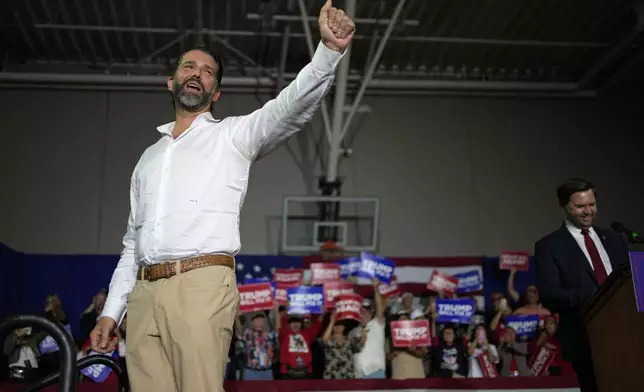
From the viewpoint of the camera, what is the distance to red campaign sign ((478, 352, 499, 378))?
5803 mm

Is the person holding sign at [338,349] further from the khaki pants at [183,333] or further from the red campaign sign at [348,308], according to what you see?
the khaki pants at [183,333]

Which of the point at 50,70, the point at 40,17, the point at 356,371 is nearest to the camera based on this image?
the point at 356,371

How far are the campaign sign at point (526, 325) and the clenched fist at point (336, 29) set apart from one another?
494 centimetres

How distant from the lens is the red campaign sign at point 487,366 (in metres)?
5.80

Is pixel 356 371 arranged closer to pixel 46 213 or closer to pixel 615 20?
pixel 46 213

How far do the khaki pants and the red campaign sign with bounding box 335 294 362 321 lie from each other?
13.5 ft

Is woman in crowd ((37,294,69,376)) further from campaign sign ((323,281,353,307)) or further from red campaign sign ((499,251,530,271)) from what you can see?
red campaign sign ((499,251,530,271))

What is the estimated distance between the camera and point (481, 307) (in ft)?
22.0

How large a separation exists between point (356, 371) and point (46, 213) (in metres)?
4.50

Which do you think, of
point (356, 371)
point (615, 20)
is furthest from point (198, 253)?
point (615, 20)

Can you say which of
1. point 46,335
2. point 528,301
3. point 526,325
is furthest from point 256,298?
point 528,301

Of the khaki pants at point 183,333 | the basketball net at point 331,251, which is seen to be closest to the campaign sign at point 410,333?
the basketball net at point 331,251

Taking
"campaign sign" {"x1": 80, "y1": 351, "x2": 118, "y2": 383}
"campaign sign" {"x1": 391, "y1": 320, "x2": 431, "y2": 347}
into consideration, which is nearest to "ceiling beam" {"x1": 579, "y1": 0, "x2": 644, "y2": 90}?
"campaign sign" {"x1": 391, "y1": 320, "x2": 431, "y2": 347}

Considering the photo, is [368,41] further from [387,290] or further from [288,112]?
[288,112]
